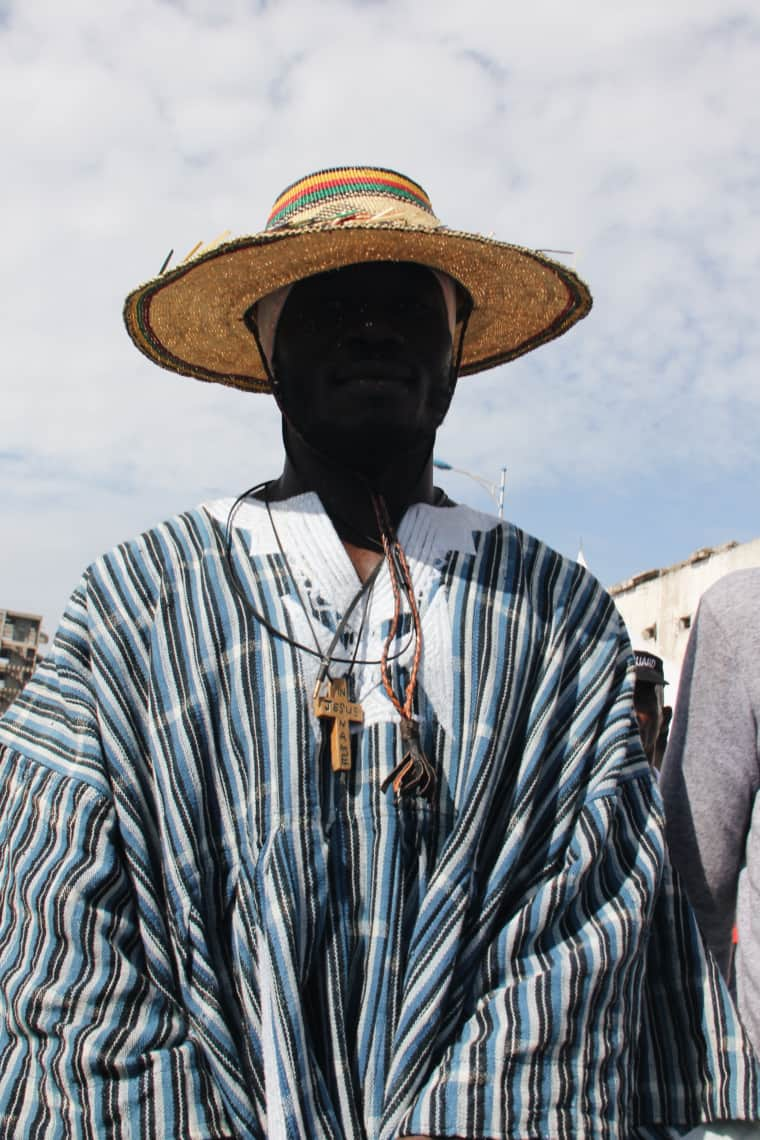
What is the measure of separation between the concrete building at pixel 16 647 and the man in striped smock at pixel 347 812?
28.0 meters

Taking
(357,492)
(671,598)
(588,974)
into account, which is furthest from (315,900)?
(671,598)

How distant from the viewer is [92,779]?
1701 mm

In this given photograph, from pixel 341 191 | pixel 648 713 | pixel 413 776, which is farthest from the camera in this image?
pixel 648 713

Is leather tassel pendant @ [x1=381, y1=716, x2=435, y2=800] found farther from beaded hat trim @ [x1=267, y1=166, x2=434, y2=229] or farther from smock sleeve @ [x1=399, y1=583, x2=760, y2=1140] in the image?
beaded hat trim @ [x1=267, y1=166, x2=434, y2=229]

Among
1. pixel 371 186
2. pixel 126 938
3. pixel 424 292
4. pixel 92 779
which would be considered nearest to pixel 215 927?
pixel 126 938

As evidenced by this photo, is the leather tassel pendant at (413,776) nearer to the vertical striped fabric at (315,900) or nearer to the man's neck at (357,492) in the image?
the vertical striped fabric at (315,900)

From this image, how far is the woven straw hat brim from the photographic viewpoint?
2.03 metres

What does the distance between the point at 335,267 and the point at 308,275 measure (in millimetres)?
64

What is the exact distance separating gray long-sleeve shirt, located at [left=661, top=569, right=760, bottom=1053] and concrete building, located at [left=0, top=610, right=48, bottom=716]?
28124 millimetres

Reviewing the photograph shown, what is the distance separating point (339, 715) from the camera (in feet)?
5.83

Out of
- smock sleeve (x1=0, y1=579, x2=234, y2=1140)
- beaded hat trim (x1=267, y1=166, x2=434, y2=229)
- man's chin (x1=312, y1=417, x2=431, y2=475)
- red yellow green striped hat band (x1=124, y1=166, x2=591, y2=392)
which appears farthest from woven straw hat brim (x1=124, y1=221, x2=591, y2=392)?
smock sleeve (x1=0, y1=579, x2=234, y2=1140)

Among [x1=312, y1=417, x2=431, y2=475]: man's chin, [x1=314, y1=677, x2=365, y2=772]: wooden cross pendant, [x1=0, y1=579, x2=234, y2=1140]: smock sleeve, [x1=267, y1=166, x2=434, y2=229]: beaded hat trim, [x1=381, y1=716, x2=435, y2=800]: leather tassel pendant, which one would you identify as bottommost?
[x1=0, y1=579, x2=234, y2=1140]: smock sleeve

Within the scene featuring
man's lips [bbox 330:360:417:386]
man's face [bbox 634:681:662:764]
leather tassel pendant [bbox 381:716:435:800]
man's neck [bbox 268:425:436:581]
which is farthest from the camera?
man's face [bbox 634:681:662:764]

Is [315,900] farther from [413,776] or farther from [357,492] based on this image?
[357,492]
